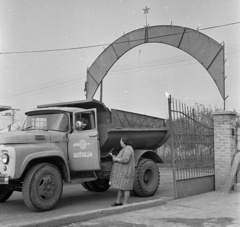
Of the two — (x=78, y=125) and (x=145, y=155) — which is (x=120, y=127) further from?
(x=145, y=155)

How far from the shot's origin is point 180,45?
1764 centimetres

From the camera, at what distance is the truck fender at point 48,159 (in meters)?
7.60

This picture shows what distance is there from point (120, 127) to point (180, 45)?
9261 mm

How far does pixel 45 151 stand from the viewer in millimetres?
8008

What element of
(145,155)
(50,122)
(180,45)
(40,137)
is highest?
(180,45)

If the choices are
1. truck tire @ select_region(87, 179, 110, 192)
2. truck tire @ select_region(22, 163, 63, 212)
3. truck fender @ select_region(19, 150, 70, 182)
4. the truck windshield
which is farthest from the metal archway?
truck tire @ select_region(22, 163, 63, 212)

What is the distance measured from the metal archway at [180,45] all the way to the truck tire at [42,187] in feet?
35.1

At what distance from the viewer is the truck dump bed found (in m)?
9.34

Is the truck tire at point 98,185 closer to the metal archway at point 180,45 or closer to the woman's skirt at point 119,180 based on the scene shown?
the woman's skirt at point 119,180

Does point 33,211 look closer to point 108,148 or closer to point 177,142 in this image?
point 108,148

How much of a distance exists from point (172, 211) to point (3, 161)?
3558mm

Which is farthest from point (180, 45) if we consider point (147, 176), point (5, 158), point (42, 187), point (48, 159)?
Result: point (5, 158)

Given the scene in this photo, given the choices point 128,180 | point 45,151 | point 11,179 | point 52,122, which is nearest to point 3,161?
point 11,179

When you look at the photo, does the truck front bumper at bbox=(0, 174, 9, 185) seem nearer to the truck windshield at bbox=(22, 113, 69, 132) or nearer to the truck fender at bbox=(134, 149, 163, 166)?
the truck windshield at bbox=(22, 113, 69, 132)
